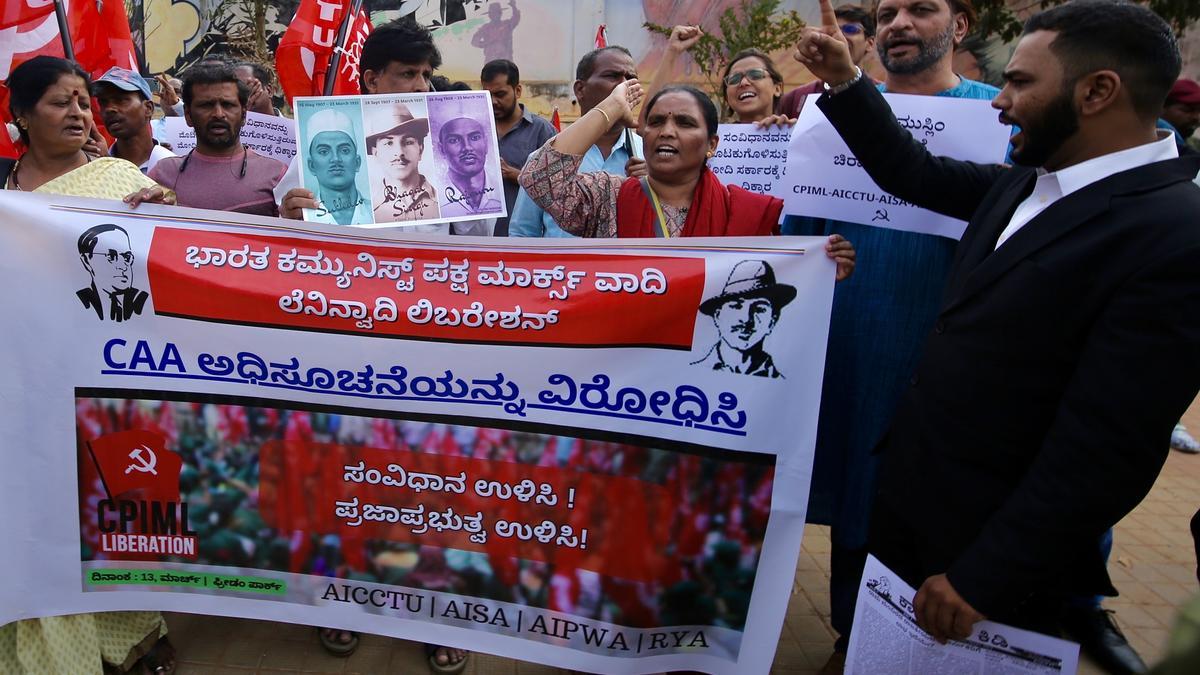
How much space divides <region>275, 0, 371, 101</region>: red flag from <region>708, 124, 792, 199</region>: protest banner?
240 cm

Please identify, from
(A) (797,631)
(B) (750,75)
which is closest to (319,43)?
(B) (750,75)

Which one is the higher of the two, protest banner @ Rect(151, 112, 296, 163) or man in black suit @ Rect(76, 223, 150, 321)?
protest banner @ Rect(151, 112, 296, 163)

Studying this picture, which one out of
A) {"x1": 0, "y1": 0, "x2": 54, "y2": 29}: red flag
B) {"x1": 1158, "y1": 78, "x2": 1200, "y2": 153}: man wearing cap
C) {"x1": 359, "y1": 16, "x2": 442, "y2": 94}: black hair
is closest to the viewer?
{"x1": 359, "y1": 16, "x2": 442, "y2": 94}: black hair

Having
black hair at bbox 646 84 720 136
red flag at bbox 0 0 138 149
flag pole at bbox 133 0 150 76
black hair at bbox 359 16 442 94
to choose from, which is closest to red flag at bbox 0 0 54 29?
red flag at bbox 0 0 138 149

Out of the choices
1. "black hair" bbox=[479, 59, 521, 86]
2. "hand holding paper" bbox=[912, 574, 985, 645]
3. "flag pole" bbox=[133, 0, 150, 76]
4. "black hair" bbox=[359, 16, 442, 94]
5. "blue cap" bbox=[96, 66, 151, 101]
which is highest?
"flag pole" bbox=[133, 0, 150, 76]

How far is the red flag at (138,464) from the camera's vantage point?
99.7 inches

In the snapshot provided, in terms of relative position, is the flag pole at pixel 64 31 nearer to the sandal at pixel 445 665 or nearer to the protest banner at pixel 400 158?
the protest banner at pixel 400 158

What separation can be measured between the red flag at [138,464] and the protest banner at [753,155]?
2.41 meters

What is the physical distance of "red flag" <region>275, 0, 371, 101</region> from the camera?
482 cm

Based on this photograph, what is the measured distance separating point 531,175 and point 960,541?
1.64 meters

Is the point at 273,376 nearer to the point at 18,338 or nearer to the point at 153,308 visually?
the point at 153,308

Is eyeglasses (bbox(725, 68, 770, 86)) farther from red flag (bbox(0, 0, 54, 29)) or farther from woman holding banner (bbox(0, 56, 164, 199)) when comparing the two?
red flag (bbox(0, 0, 54, 29))

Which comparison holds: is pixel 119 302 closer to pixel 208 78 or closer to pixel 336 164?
pixel 336 164

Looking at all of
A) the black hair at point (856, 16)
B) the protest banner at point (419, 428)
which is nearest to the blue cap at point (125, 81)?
the protest banner at point (419, 428)
